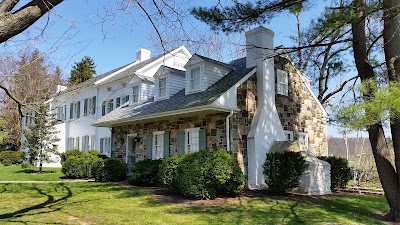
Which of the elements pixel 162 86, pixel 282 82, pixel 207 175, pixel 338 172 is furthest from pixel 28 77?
pixel 338 172

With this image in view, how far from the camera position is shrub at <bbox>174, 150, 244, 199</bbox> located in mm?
9906

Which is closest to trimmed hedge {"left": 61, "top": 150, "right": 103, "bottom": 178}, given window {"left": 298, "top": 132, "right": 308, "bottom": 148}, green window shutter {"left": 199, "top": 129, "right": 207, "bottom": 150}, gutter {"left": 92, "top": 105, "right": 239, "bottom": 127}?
gutter {"left": 92, "top": 105, "right": 239, "bottom": 127}

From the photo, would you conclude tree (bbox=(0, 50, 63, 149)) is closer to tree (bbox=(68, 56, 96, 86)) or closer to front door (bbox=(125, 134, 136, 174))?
front door (bbox=(125, 134, 136, 174))

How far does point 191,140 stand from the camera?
13508 millimetres

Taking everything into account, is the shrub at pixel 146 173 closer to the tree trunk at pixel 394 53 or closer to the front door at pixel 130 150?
the front door at pixel 130 150

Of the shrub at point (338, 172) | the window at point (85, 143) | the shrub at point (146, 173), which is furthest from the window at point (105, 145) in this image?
the shrub at point (338, 172)

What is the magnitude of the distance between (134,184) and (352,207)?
8317 millimetres

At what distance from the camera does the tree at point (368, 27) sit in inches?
316

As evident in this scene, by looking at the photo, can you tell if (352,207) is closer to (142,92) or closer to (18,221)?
(18,221)

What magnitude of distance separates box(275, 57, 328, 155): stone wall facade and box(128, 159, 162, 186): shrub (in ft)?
18.9

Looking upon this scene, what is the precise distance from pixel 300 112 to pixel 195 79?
5224 millimetres

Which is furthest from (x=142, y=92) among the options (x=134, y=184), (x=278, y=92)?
(x=278, y=92)

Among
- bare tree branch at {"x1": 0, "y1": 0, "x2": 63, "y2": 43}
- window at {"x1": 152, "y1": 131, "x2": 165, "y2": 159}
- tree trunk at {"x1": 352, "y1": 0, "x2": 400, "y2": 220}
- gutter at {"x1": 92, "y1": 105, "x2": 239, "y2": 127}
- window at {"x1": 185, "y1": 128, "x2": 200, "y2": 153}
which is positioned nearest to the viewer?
bare tree branch at {"x1": 0, "y1": 0, "x2": 63, "y2": 43}

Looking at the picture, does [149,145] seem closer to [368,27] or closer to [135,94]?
[135,94]
